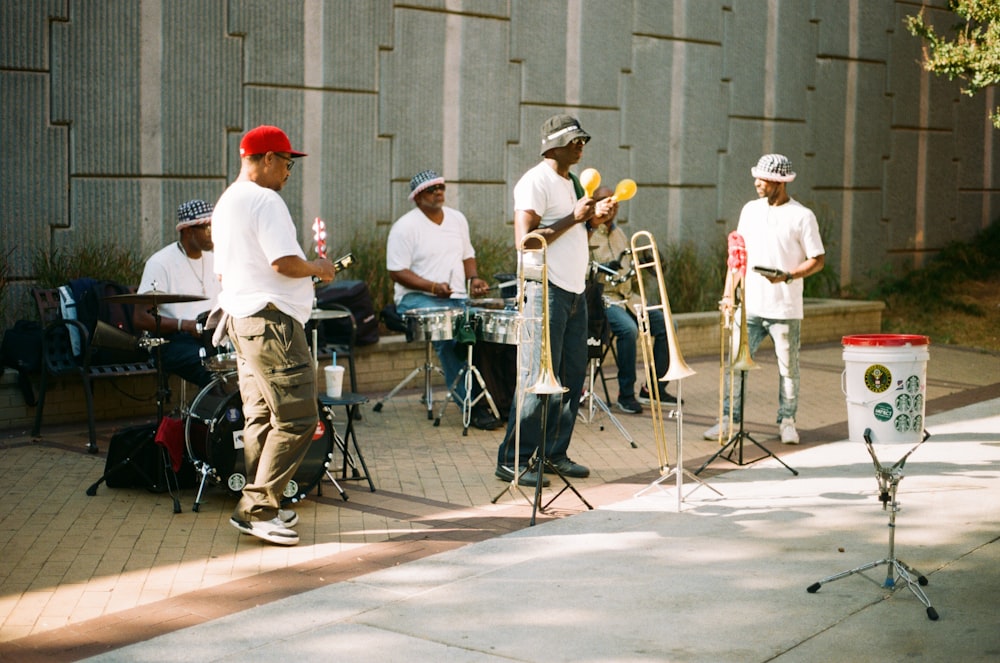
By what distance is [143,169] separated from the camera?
11.0m

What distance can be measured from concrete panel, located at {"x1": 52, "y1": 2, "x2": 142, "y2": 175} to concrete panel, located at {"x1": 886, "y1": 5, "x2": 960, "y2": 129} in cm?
1198

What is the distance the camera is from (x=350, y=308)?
10.7 metres

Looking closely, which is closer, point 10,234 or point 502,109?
point 10,234

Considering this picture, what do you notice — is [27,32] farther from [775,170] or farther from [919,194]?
[919,194]

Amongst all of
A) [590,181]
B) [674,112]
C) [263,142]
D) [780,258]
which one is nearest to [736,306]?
[780,258]

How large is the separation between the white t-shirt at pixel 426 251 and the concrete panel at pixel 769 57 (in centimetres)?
719

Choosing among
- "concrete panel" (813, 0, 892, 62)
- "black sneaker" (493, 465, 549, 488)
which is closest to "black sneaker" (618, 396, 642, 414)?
"black sneaker" (493, 465, 549, 488)

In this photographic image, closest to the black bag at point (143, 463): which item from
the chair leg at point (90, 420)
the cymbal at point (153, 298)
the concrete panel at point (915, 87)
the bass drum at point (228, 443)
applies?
the bass drum at point (228, 443)

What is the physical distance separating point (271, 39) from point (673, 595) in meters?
7.89

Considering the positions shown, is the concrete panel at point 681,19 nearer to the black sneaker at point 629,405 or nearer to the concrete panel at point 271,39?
the concrete panel at point 271,39

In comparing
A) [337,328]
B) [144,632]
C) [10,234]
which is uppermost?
[10,234]

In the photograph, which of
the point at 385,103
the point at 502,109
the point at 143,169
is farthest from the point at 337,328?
the point at 502,109

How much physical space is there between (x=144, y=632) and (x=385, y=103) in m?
8.35

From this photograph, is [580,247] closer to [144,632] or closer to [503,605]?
[503,605]
